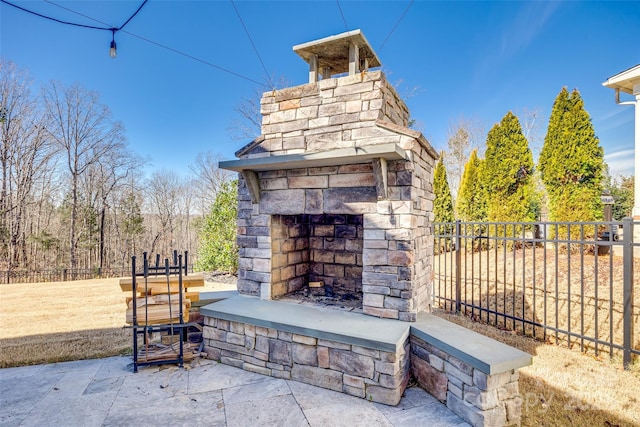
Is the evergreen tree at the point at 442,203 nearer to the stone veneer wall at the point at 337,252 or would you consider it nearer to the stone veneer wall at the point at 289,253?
the stone veneer wall at the point at 337,252

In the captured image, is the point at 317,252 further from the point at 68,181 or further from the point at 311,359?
the point at 68,181

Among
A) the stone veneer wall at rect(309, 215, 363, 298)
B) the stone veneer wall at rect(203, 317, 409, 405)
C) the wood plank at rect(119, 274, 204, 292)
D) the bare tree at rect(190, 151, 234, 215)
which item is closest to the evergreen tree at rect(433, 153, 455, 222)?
the stone veneer wall at rect(309, 215, 363, 298)

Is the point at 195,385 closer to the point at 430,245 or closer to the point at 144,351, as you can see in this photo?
the point at 144,351

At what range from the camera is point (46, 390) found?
2469 millimetres

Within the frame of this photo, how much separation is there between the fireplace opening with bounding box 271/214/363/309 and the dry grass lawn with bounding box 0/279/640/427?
68.3 inches

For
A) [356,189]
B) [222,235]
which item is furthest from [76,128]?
[356,189]

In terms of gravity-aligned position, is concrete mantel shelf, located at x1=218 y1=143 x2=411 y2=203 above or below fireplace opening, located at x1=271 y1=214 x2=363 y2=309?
above

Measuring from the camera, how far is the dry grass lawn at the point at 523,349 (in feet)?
6.95

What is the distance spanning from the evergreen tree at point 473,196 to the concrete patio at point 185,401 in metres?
7.22

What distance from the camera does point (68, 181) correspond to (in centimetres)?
1237

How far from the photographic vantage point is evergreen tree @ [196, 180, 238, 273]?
785cm

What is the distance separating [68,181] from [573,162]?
56.4 feet

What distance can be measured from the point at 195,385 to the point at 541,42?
9847 millimetres

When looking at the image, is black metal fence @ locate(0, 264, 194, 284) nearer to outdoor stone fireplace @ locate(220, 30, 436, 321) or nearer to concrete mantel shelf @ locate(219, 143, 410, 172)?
outdoor stone fireplace @ locate(220, 30, 436, 321)
